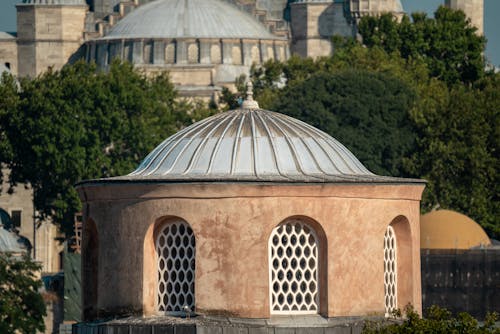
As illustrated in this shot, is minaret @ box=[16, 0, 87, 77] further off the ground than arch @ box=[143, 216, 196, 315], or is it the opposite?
minaret @ box=[16, 0, 87, 77]

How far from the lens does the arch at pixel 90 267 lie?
3256 cm

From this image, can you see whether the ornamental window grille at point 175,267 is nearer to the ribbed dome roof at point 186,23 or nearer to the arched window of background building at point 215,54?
the arched window of background building at point 215,54

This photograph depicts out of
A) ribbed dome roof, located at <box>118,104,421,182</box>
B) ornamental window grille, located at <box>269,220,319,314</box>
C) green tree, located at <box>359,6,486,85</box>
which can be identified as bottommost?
ornamental window grille, located at <box>269,220,319,314</box>

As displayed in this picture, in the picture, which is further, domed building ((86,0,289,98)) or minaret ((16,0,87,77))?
minaret ((16,0,87,77))

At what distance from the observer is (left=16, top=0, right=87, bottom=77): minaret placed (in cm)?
14450

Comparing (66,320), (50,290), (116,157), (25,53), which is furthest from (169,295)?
(25,53)

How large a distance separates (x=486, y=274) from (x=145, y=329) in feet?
104

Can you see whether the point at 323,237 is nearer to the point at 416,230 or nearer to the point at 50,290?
the point at 416,230

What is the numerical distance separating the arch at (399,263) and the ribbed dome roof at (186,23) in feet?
368

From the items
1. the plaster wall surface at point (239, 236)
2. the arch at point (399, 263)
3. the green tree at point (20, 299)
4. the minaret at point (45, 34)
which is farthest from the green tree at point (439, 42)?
the plaster wall surface at point (239, 236)

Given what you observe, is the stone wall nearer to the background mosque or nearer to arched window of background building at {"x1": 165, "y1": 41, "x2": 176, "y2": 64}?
the background mosque

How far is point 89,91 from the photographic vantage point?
3895 inches

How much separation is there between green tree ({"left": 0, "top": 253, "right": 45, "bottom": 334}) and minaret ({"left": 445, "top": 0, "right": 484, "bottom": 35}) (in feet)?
222

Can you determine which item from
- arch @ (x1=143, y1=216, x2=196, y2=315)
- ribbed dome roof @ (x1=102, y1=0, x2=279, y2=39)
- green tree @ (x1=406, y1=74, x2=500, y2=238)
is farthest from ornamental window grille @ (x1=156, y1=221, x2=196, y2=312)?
ribbed dome roof @ (x1=102, y1=0, x2=279, y2=39)
